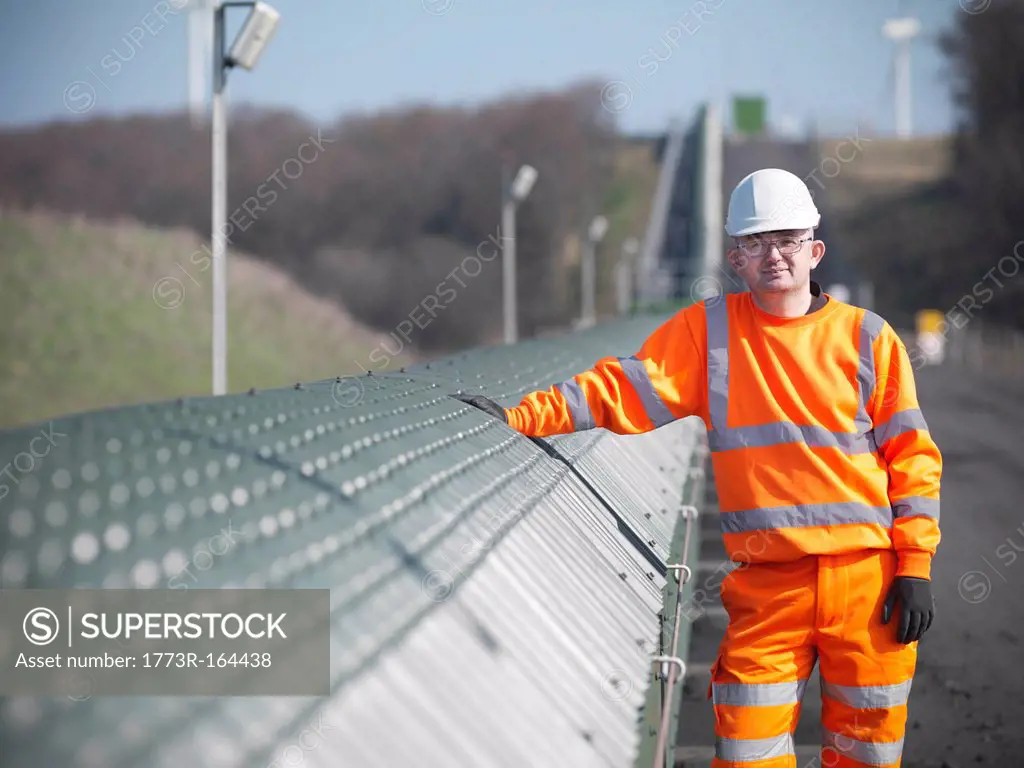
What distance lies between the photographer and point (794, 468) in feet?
15.0

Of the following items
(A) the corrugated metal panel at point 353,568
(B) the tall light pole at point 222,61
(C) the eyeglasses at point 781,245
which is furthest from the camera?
(B) the tall light pole at point 222,61

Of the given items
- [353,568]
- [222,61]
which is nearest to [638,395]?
[353,568]

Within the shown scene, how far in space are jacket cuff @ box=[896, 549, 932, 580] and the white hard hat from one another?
3.39 ft

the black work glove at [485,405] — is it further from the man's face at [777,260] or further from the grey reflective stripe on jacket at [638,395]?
the man's face at [777,260]

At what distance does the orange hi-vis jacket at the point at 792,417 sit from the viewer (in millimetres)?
4477

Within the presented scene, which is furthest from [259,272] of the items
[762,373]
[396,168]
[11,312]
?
[762,373]

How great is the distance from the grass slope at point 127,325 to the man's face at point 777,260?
97.4 feet

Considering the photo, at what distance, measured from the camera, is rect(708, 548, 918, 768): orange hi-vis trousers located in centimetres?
441

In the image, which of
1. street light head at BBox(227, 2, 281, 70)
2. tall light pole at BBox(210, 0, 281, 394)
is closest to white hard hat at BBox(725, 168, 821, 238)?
tall light pole at BBox(210, 0, 281, 394)

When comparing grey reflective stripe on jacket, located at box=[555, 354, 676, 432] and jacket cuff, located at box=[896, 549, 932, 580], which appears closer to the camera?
jacket cuff, located at box=[896, 549, 932, 580]

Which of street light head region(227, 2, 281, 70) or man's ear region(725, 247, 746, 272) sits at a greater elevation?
street light head region(227, 2, 281, 70)

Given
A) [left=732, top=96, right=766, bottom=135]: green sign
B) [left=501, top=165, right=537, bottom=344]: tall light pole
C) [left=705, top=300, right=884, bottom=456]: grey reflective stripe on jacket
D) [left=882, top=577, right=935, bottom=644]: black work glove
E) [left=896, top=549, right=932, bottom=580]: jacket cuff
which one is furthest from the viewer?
[left=732, top=96, right=766, bottom=135]: green sign

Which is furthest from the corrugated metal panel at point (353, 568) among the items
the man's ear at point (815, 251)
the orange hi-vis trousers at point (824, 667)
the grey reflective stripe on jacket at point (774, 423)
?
the man's ear at point (815, 251)

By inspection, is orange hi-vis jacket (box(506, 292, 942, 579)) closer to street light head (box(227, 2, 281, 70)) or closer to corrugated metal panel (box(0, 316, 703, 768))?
corrugated metal panel (box(0, 316, 703, 768))
